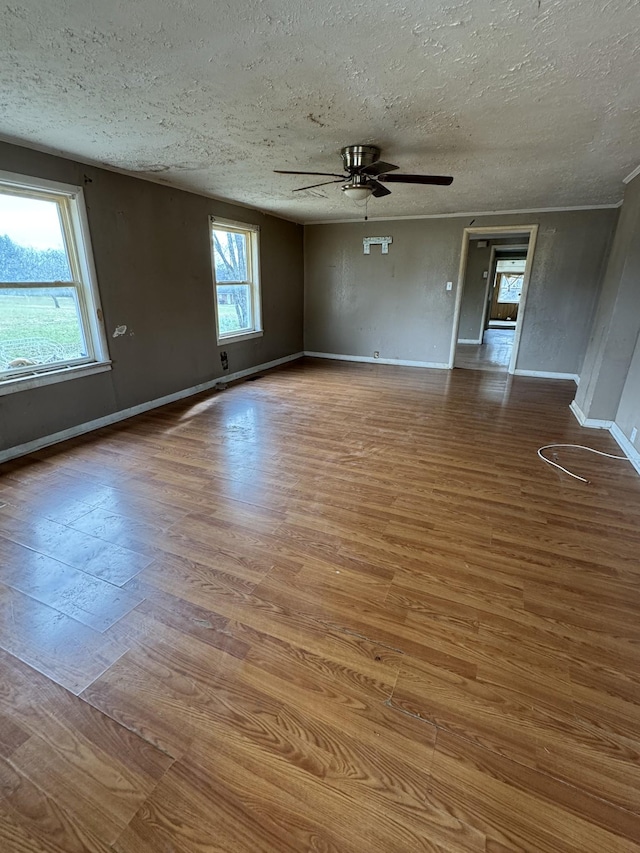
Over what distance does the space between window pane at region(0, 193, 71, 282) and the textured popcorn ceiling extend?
461 millimetres

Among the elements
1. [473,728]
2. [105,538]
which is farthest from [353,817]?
[105,538]

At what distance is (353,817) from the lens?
3.45 feet

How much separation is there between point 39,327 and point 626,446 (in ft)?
16.8

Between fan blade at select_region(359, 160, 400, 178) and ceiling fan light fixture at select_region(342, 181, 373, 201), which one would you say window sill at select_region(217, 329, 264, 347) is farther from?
fan blade at select_region(359, 160, 400, 178)

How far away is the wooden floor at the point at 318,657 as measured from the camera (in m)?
1.06

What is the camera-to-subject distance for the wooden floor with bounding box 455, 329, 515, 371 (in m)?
6.86

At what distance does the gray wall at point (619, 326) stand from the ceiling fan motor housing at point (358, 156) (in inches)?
95.1

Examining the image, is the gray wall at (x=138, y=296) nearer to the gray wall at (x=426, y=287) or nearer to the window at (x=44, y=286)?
the window at (x=44, y=286)

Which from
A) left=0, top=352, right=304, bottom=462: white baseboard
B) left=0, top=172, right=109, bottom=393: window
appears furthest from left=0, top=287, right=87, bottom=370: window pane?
left=0, top=352, right=304, bottom=462: white baseboard

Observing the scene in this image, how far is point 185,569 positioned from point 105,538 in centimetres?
59

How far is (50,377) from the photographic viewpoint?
335 centimetres

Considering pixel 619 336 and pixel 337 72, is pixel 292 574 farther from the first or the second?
pixel 619 336

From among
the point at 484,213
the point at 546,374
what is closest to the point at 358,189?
the point at 484,213

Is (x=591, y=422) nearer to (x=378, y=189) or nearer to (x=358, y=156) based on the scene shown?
A: (x=378, y=189)
